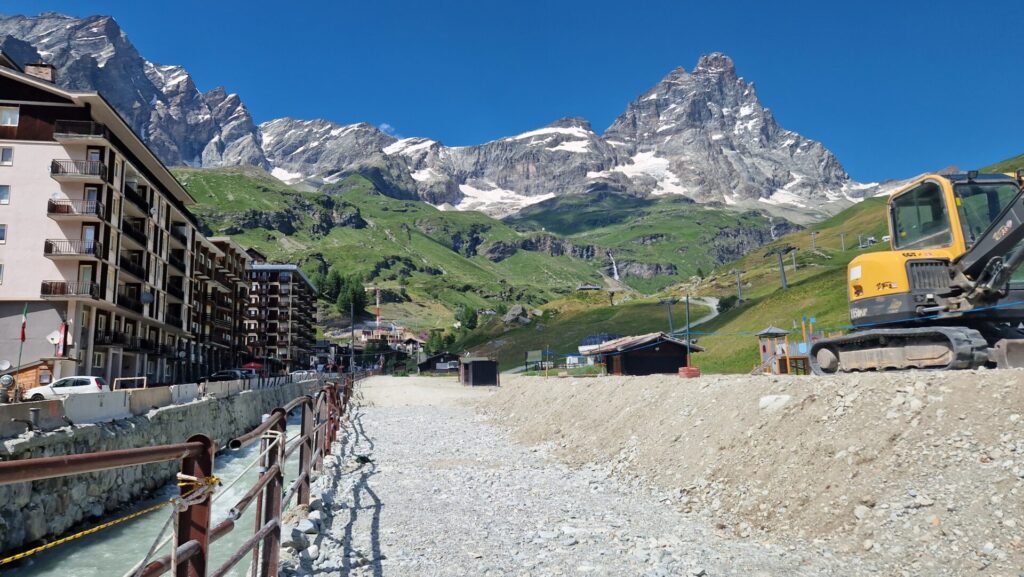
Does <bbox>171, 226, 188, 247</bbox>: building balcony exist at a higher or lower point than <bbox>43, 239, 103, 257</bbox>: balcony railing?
higher

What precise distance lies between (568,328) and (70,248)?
10908 cm

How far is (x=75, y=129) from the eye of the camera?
5394 centimetres

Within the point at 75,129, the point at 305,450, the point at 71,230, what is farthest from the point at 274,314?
the point at 305,450

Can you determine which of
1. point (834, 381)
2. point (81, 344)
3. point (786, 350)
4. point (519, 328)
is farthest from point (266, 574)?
point (519, 328)

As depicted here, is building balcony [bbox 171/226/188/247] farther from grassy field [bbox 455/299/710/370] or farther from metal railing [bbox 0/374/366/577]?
metal railing [bbox 0/374/366/577]

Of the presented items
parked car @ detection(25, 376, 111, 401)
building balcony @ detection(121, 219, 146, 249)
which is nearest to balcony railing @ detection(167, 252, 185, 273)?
building balcony @ detection(121, 219, 146, 249)

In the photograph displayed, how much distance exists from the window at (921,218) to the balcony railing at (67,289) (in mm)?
57766

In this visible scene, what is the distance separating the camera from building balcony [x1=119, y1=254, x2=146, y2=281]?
60.0 metres

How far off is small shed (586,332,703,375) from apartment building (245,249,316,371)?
339 feet

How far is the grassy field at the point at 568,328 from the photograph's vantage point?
5138 inches

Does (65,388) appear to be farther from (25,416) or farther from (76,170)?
(76,170)

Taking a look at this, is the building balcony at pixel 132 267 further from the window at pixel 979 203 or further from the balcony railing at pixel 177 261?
the window at pixel 979 203

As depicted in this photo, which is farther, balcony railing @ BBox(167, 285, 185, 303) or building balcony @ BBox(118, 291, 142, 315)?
balcony railing @ BBox(167, 285, 185, 303)

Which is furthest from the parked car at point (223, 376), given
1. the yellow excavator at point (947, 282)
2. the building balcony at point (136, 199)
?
the yellow excavator at point (947, 282)
